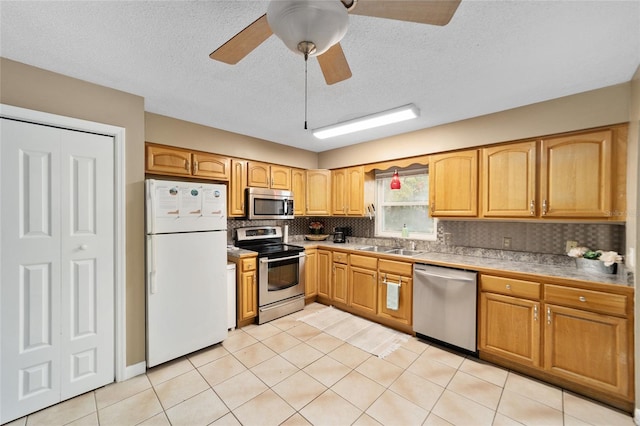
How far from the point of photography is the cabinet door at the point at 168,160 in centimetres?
282

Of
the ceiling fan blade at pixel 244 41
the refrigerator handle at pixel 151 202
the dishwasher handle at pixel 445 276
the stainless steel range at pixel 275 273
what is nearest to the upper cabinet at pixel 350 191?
the stainless steel range at pixel 275 273

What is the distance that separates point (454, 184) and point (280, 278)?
2.45 metres

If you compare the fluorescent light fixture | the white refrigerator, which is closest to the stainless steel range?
the white refrigerator

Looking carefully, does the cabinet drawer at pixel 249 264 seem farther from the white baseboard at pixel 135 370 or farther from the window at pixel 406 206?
the window at pixel 406 206

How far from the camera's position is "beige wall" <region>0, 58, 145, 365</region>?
193cm

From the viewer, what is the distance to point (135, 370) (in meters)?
2.32

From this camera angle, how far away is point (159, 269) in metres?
2.43

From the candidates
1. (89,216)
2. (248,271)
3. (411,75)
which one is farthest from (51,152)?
(411,75)

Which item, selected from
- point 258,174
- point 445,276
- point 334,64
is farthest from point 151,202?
point 445,276

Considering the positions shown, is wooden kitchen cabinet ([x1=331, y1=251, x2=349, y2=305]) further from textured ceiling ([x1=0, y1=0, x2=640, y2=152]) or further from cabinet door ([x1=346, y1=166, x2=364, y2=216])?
textured ceiling ([x1=0, y1=0, x2=640, y2=152])

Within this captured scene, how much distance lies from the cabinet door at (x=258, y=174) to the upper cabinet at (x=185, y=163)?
0.32 m

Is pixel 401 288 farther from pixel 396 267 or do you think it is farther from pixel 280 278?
pixel 280 278

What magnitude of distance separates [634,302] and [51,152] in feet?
14.2

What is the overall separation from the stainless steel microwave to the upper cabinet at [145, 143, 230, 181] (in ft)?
1.44
